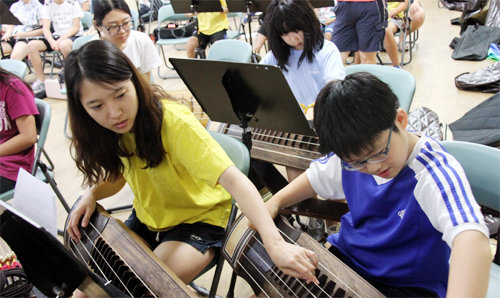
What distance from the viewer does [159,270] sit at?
1.07 metres

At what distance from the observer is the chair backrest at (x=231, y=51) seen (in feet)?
8.91

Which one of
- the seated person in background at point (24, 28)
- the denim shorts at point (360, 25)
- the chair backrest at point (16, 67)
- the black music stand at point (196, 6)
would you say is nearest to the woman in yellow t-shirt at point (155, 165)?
the chair backrest at point (16, 67)

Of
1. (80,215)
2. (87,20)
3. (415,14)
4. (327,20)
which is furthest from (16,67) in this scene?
(415,14)

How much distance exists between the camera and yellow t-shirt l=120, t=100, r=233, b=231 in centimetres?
129

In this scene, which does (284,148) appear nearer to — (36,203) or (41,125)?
(36,203)

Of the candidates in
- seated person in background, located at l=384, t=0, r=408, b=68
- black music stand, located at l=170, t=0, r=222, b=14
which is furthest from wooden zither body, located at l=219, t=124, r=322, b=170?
seated person in background, located at l=384, t=0, r=408, b=68

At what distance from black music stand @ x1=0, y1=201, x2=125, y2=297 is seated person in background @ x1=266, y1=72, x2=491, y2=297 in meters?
0.63

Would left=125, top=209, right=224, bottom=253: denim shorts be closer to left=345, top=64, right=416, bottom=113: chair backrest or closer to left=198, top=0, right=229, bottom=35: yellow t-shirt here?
left=345, top=64, right=416, bottom=113: chair backrest

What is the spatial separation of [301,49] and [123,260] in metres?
1.49

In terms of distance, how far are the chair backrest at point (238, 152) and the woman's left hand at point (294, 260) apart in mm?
445

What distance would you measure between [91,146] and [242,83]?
61cm

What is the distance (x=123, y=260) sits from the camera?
1.14m

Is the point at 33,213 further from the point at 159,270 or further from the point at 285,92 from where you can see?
the point at 285,92

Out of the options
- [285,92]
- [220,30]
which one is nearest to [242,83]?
[285,92]
